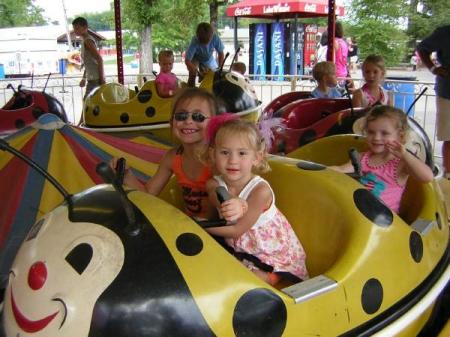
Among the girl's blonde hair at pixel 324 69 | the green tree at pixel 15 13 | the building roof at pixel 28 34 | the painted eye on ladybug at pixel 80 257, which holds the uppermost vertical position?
the green tree at pixel 15 13

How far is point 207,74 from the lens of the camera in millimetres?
4113

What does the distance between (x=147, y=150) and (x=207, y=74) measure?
4.80 feet

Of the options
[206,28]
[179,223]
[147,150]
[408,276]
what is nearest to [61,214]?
[179,223]

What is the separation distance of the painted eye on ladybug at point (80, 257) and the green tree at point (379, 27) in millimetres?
8889

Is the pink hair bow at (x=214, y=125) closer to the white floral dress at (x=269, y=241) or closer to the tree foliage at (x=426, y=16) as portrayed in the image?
the white floral dress at (x=269, y=241)

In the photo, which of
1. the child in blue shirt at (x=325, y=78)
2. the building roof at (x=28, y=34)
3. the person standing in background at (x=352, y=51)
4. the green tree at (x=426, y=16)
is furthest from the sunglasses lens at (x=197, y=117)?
the building roof at (x=28, y=34)

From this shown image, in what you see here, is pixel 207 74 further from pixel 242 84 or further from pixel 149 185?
pixel 149 185

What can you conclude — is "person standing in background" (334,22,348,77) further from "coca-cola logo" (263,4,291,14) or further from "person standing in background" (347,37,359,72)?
"coca-cola logo" (263,4,291,14)

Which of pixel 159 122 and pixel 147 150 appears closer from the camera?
pixel 147 150

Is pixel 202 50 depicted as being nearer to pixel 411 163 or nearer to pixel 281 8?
pixel 411 163

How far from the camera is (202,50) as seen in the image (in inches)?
202

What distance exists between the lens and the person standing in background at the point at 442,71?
3.35 metres

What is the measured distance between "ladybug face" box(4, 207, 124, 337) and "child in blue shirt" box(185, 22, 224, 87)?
12.4 feet

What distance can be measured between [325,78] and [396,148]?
2216 mm
